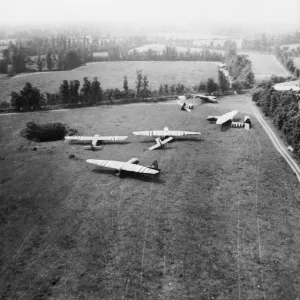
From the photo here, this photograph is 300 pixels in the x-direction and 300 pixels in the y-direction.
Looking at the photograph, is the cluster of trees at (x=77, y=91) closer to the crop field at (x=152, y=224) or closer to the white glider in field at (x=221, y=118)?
the crop field at (x=152, y=224)

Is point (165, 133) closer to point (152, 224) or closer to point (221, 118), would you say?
point (221, 118)

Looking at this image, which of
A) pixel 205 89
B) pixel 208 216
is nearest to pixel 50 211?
pixel 208 216

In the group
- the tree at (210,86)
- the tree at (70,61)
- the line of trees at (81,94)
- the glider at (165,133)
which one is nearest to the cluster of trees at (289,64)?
the line of trees at (81,94)

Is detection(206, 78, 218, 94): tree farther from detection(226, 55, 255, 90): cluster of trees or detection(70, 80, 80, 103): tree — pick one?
detection(70, 80, 80, 103): tree

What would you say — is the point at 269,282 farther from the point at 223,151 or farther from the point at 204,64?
the point at 204,64

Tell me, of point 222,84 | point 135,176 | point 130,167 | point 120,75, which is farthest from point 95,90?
point 135,176

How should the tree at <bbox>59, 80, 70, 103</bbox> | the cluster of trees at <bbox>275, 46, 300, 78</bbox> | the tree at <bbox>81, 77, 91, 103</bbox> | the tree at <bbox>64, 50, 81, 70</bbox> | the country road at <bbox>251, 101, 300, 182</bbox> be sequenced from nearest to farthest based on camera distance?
the country road at <bbox>251, 101, 300, 182</bbox> < the tree at <bbox>59, 80, 70, 103</bbox> < the tree at <bbox>81, 77, 91, 103</bbox> < the cluster of trees at <bbox>275, 46, 300, 78</bbox> < the tree at <bbox>64, 50, 81, 70</bbox>

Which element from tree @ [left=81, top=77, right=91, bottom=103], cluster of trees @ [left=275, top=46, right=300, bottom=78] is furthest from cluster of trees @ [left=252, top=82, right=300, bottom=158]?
cluster of trees @ [left=275, top=46, right=300, bottom=78]
